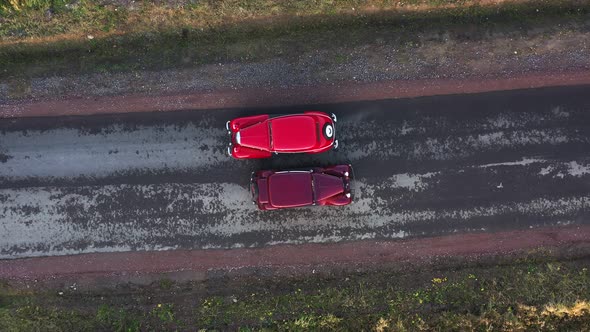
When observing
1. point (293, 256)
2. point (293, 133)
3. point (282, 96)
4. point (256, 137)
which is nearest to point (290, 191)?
point (293, 133)

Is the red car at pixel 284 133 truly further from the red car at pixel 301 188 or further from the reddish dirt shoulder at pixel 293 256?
the reddish dirt shoulder at pixel 293 256

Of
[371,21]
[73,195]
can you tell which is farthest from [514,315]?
[73,195]

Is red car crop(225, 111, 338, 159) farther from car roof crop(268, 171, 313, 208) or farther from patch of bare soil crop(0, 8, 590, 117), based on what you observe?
patch of bare soil crop(0, 8, 590, 117)

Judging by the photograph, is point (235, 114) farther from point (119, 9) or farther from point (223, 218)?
point (119, 9)

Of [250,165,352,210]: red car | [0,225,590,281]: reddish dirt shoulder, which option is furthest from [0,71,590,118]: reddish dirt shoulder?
[0,225,590,281]: reddish dirt shoulder

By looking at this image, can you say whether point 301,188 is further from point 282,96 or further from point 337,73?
point 337,73

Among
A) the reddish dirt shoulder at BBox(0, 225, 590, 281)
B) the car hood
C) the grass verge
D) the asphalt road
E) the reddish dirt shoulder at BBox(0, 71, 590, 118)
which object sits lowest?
the reddish dirt shoulder at BBox(0, 225, 590, 281)
